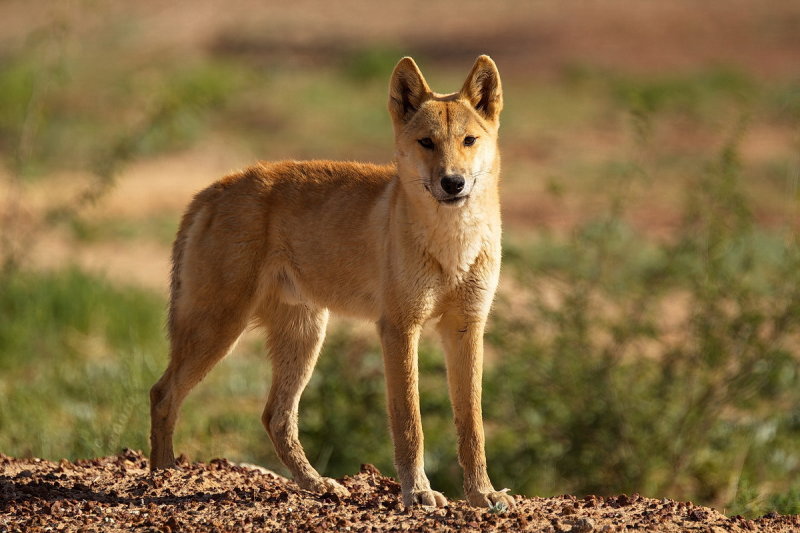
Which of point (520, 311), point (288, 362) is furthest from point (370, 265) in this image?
point (520, 311)

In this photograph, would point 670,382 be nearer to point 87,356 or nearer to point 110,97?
point 87,356

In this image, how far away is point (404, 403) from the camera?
20.2ft

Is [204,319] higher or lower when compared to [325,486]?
higher

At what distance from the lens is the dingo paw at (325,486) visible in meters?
6.46

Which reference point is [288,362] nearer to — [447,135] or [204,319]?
[204,319]

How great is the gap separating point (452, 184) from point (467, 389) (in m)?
1.10

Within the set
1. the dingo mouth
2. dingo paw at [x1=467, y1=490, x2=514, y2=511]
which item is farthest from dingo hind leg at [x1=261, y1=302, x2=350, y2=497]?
the dingo mouth

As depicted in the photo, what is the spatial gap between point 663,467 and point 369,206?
3.50 meters

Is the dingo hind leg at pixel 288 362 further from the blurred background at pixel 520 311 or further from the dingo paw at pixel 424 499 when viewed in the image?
the blurred background at pixel 520 311

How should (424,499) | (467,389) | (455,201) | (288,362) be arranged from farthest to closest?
(288,362) → (467,389) → (455,201) → (424,499)

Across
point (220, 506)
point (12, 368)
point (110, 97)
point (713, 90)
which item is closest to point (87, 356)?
point (12, 368)

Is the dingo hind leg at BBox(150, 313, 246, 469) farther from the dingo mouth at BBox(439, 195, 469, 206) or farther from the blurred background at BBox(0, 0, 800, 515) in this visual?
the dingo mouth at BBox(439, 195, 469, 206)

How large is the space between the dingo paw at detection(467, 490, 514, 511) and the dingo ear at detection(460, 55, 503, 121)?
2021mm

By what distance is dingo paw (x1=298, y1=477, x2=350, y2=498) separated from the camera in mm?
6457
